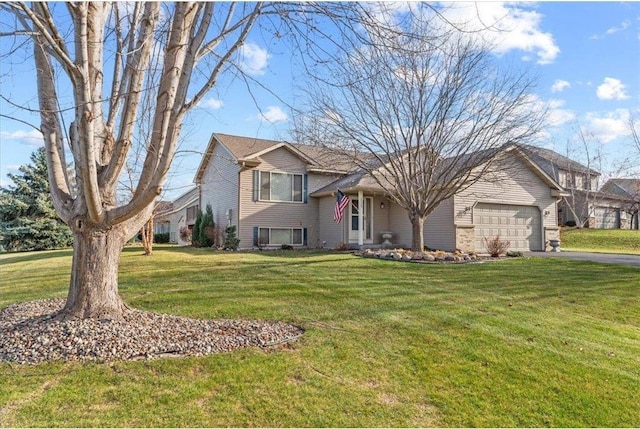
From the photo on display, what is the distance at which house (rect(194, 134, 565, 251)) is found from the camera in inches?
712

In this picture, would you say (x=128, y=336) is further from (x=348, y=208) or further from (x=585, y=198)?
(x=585, y=198)

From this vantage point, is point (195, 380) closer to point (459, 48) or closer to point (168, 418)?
point (168, 418)

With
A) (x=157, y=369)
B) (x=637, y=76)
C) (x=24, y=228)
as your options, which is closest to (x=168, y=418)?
(x=157, y=369)

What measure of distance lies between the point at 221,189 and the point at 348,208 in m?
6.88

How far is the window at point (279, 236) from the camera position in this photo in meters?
19.4

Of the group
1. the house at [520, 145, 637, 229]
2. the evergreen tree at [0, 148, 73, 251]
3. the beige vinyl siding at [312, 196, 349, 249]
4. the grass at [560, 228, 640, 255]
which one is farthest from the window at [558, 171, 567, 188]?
the evergreen tree at [0, 148, 73, 251]

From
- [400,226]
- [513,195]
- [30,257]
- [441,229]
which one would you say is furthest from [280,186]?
[30,257]

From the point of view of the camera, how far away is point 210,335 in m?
5.05

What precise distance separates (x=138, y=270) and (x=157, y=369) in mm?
7756

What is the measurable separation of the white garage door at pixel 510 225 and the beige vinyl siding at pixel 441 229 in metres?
1.27

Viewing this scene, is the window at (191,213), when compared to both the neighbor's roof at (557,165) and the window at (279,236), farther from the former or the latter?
the neighbor's roof at (557,165)

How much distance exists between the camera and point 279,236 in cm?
1997

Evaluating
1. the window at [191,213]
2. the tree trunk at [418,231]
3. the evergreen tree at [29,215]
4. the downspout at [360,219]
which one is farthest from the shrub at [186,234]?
the tree trunk at [418,231]

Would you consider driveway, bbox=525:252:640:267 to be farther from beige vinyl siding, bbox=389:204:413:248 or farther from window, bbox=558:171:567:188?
window, bbox=558:171:567:188
